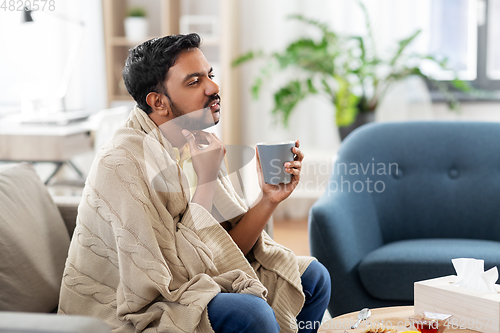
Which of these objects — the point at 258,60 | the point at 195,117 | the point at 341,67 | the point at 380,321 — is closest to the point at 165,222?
the point at 195,117

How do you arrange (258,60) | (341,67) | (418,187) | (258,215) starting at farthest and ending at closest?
(258,60) → (341,67) → (418,187) → (258,215)

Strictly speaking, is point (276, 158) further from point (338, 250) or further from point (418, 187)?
point (418, 187)

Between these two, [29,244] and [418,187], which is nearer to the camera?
[29,244]

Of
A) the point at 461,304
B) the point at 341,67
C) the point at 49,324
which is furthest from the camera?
the point at 341,67

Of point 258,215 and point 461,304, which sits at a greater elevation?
point 258,215

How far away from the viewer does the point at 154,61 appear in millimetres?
1049

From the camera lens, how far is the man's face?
1044 millimetres

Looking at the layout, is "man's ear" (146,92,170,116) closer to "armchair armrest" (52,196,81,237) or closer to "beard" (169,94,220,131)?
"beard" (169,94,220,131)

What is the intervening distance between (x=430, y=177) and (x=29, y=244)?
140 centimetres

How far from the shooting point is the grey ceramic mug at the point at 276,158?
1.01 m

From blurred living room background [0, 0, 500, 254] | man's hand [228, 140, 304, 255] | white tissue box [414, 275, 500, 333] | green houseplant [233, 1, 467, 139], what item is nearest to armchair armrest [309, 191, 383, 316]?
man's hand [228, 140, 304, 255]

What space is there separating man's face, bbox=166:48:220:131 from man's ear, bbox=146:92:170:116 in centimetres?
2

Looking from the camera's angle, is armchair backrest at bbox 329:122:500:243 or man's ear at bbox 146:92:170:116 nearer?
man's ear at bbox 146:92:170:116

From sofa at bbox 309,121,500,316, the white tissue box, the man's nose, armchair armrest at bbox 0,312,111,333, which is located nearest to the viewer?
armchair armrest at bbox 0,312,111,333
